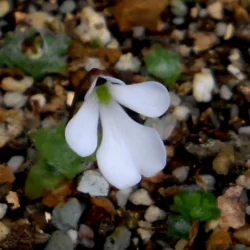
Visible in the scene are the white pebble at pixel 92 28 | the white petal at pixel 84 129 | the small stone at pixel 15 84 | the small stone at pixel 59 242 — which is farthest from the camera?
the white pebble at pixel 92 28

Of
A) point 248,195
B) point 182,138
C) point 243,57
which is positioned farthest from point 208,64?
point 248,195

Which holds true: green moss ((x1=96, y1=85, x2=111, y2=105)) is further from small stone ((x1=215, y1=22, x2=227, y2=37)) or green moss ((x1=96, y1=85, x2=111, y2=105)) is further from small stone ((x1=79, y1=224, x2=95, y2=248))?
small stone ((x1=215, y1=22, x2=227, y2=37))

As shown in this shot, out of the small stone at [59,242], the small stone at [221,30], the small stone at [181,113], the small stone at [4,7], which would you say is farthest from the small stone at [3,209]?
the small stone at [221,30]

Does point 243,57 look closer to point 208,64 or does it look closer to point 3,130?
point 208,64

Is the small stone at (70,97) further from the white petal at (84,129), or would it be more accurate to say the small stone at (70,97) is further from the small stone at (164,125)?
the white petal at (84,129)

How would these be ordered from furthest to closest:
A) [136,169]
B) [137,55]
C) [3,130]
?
1. [137,55]
2. [3,130]
3. [136,169]
